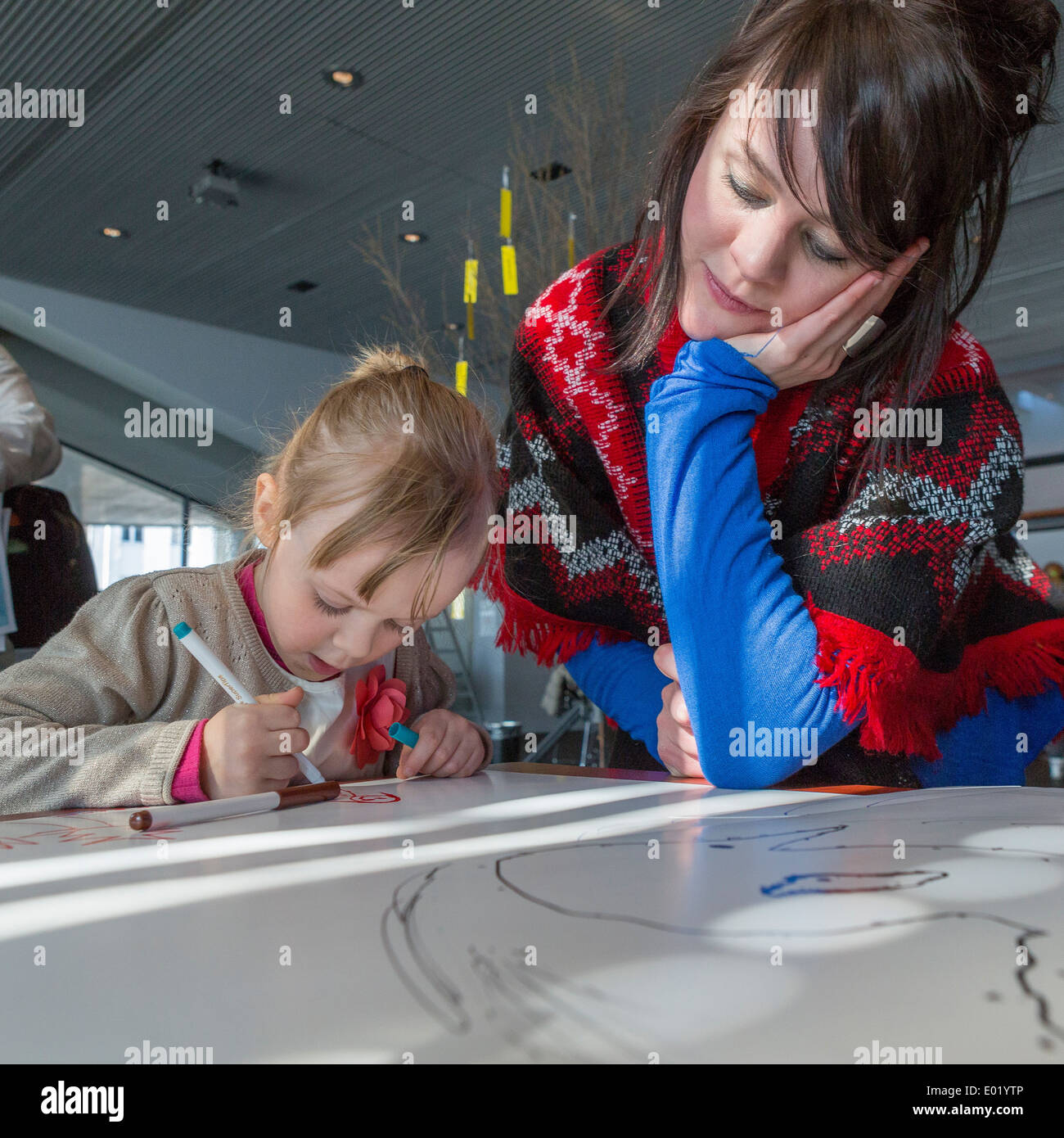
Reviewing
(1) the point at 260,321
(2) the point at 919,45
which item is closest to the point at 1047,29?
(2) the point at 919,45

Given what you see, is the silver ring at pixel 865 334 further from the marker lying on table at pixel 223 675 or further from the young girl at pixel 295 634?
the marker lying on table at pixel 223 675

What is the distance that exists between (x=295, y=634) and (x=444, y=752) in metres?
0.18

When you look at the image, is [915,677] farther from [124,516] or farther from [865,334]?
[124,516]

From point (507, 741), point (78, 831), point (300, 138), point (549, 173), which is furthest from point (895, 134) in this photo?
point (300, 138)

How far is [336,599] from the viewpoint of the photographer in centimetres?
87

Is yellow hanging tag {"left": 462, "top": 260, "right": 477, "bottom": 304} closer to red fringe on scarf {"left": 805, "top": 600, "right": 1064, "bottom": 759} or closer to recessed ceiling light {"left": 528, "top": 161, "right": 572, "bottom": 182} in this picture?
recessed ceiling light {"left": 528, "top": 161, "right": 572, "bottom": 182}

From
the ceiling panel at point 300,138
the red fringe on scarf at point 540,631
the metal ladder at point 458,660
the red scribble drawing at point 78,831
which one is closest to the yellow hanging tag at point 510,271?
the ceiling panel at point 300,138

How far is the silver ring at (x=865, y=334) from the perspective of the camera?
888 millimetres

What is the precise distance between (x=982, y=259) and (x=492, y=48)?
8.91 ft

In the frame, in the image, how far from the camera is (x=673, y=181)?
0.91 m

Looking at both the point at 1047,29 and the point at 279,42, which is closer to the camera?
the point at 1047,29

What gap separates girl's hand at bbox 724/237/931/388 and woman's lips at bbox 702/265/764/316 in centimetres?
3

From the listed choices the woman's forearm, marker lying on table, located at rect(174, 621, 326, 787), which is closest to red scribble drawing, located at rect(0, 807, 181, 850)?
marker lying on table, located at rect(174, 621, 326, 787)
